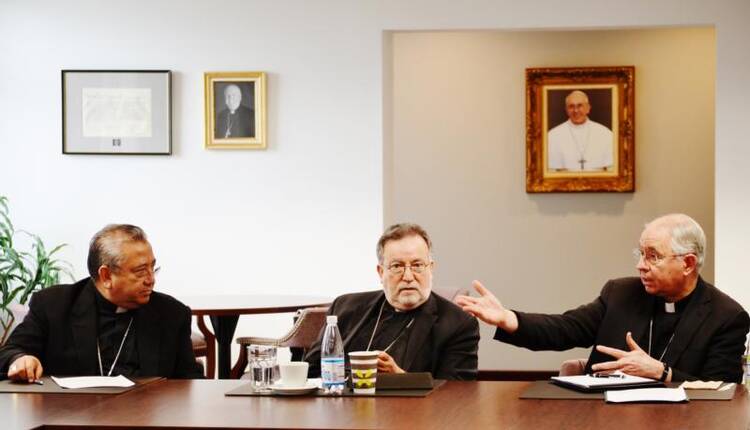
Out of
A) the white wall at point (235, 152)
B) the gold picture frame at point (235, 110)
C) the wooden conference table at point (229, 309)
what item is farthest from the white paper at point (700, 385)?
the gold picture frame at point (235, 110)

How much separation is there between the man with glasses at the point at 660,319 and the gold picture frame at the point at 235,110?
364 centimetres

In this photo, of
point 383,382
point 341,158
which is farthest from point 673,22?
point 383,382

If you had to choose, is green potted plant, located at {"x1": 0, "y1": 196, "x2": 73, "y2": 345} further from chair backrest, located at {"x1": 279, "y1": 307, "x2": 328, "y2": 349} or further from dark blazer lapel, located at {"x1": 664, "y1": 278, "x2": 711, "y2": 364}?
dark blazer lapel, located at {"x1": 664, "y1": 278, "x2": 711, "y2": 364}

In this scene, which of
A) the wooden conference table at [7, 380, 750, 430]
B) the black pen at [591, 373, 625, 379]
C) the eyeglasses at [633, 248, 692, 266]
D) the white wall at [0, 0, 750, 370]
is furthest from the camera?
the white wall at [0, 0, 750, 370]

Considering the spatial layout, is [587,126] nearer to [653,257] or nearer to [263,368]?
[653,257]

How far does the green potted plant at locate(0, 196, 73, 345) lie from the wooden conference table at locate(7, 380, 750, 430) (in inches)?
158

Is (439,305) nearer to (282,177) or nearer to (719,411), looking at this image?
(719,411)

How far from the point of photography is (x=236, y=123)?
25.0 ft

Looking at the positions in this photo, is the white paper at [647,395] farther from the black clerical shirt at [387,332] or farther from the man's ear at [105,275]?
the man's ear at [105,275]

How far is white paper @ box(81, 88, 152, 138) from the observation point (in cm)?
766

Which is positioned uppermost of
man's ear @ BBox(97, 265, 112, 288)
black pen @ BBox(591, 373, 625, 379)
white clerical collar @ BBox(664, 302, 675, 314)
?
man's ear @ BBox(97, 265, 112, 288)

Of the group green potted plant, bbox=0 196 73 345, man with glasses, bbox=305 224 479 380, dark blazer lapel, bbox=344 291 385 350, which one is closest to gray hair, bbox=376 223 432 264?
man with glasses, bbox=305 224 479 380

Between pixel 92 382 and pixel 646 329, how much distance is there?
6.24ft

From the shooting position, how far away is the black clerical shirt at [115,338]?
13.6 feet
